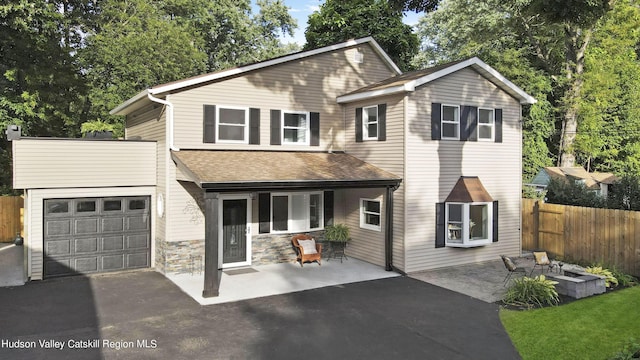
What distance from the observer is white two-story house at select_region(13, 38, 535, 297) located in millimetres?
12469

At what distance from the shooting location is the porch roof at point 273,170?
11156 mm

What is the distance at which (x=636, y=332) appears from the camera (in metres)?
8.55

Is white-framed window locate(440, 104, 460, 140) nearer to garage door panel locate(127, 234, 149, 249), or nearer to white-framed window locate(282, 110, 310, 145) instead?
white-framed window locate(282, 110, 310, 145)

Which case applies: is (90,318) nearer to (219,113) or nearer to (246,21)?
(219,113)

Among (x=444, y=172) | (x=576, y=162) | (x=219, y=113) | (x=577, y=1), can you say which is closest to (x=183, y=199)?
(x=219, y=113)

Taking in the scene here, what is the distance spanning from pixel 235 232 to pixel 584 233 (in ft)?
34.8

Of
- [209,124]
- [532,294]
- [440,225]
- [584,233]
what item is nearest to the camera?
[532,294]

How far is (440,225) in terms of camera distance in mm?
13719

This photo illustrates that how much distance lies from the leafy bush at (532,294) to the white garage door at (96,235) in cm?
985

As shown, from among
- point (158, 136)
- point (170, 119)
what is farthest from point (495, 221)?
point (158, 136)

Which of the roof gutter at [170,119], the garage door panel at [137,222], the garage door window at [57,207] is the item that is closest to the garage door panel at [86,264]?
the garage door panel at [137,222]

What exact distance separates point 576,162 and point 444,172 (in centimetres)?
2673

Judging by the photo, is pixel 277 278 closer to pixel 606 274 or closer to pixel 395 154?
pixel 395 154

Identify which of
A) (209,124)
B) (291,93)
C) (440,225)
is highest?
(291,93)
